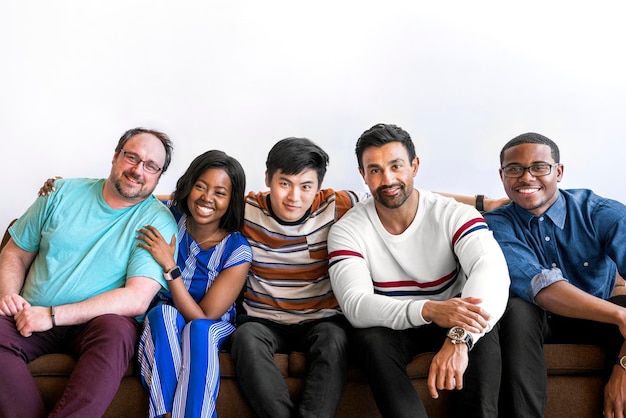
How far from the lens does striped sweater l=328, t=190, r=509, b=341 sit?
2.22 meters

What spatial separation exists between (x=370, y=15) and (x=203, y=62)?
0.89 m

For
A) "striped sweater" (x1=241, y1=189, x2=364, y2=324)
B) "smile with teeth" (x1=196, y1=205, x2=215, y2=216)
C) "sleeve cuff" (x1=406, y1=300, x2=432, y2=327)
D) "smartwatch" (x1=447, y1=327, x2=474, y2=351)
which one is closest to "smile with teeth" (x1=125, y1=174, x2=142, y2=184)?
"smile with teeth" (x1=196, y1=205, x2=215, y2=216)

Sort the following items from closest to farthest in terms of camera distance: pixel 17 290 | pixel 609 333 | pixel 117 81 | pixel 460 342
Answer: pixel 460 342
pixel 609 333
pixel 17 290
pixel 117 81

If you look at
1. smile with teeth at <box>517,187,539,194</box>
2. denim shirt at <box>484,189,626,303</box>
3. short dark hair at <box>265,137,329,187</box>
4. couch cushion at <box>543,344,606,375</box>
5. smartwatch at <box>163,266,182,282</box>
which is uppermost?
short dark hair at <box>265,137,329,187</box>

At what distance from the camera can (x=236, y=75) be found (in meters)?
3.32

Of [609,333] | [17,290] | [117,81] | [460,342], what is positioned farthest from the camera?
[117,81]

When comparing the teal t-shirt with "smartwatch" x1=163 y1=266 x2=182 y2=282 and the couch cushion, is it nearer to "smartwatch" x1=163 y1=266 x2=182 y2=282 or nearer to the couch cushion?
"smartwatch" x1=163 y1=266 x2=182 y2=282

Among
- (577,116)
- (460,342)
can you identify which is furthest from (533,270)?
(577,116)

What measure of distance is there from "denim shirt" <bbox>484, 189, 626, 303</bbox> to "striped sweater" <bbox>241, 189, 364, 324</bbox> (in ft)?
2.23

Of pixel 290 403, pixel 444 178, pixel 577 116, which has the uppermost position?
pixel 577 116

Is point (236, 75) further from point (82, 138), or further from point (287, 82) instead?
point (82, 138)

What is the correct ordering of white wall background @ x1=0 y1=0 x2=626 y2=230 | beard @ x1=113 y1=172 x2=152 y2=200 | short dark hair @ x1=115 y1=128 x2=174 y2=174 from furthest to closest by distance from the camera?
white wall background @ x1=0 y1=0 x2=626 y2=230, short dark hair @ x1=115 y1=128 x2=174 y2=174, beard @ x1=113 y1=172 x2=152 y2=200

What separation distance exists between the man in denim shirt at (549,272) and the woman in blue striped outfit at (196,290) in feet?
3.00

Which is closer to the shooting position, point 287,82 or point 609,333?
point 609,333
